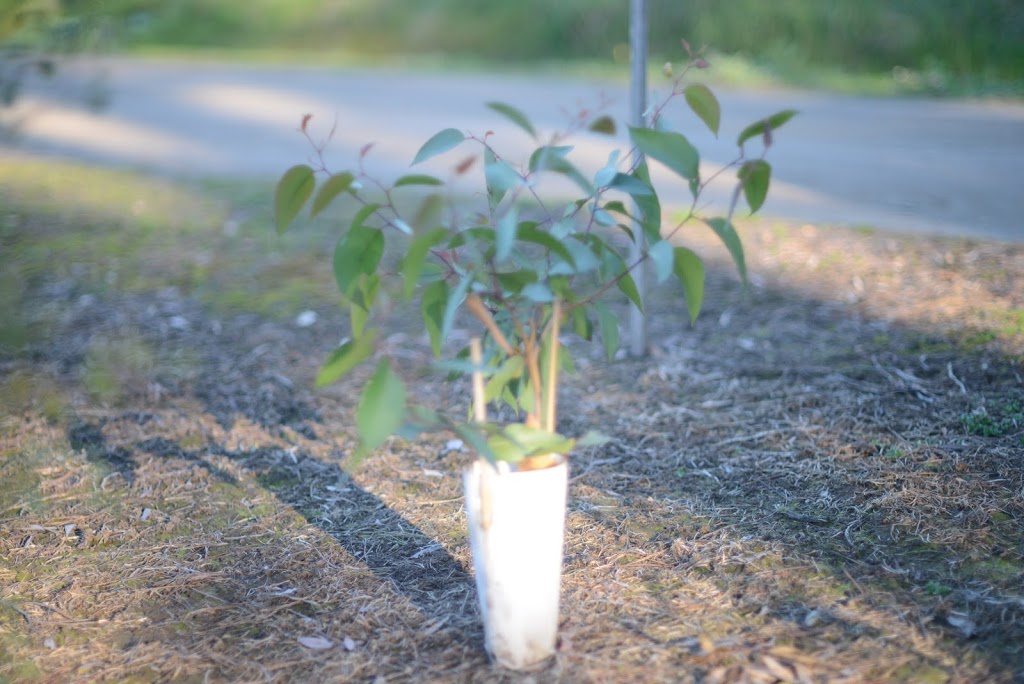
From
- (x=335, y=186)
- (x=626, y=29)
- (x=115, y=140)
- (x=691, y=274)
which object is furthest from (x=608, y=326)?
(x=626, y=29)

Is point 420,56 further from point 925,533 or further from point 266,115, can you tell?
point 925,533

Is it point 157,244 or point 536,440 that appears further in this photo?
point 157,244

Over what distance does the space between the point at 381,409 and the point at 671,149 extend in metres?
0.76

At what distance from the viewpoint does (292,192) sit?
1.86 metres

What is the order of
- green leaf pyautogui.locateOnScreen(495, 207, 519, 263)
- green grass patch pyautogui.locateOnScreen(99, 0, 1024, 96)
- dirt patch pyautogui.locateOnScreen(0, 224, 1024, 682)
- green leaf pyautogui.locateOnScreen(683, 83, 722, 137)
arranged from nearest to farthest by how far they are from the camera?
green leaf pyautogui.locateOnScreen(495, 207, 519, 263) → green leaf pyautogui.locateOnScreen(683, 83, 722, 137) → dirt patch pyautogui.locateOnScreen(0, 224, 1024, 682) → green grass patch pyautogui.locateOnScreen(99, 0, 1024, 96)

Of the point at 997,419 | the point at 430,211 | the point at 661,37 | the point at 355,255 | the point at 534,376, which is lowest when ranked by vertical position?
the point at 997,419

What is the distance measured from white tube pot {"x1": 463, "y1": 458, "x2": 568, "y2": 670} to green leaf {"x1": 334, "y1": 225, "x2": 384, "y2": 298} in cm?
46

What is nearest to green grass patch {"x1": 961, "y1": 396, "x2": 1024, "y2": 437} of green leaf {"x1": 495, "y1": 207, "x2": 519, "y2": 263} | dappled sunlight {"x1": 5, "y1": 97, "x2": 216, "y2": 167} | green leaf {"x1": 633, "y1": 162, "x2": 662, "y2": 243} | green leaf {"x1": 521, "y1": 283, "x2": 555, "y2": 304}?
green leaf {"x1": 633, "y1": 162, "x2": 662, "y2": 243}

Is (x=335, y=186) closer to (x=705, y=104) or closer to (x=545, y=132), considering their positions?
(x=705, y=104)

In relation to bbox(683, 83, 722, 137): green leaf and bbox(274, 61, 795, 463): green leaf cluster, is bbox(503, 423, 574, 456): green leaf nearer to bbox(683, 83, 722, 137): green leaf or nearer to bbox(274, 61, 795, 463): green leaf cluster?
bbox(274, 61, 795, 463): green leaf cluster

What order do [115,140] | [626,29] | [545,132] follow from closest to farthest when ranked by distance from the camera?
[545,132] < [115,140] < [626,29]

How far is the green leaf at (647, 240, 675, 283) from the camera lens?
5.72ft

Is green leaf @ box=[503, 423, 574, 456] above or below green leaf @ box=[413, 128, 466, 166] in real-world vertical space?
below

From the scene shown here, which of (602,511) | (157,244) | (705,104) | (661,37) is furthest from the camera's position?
(661,37)
